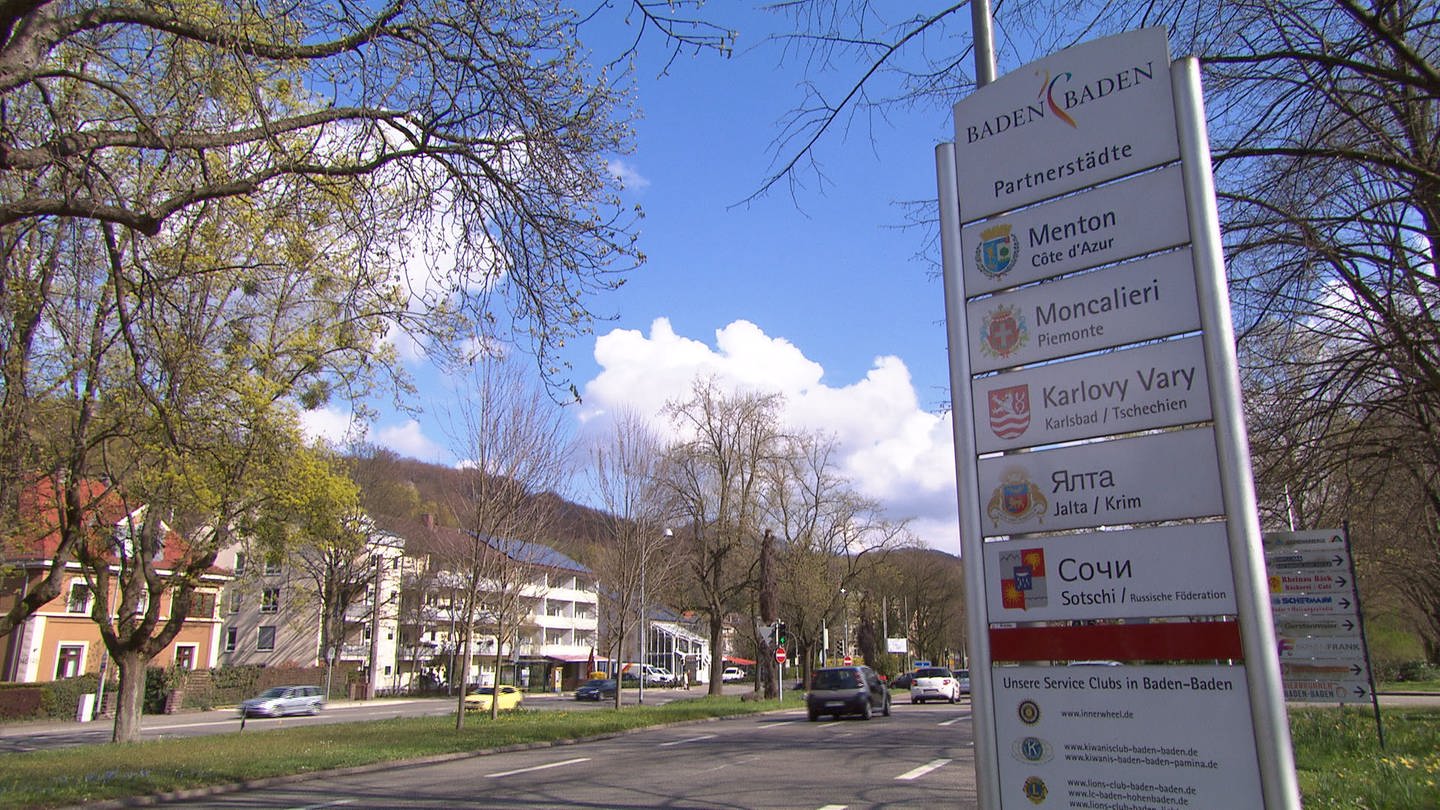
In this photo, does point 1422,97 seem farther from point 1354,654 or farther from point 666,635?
point 666,635

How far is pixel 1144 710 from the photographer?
3693mm

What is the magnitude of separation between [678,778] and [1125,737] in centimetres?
1018

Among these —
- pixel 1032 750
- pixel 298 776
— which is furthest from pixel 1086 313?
pixel 298 776

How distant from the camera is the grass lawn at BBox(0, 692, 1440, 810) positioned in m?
8.89

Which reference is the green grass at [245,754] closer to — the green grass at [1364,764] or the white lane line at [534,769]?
the white lane line at [534,769]

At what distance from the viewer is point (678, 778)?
42.1ft

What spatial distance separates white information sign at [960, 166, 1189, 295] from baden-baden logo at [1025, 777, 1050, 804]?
2342 mm

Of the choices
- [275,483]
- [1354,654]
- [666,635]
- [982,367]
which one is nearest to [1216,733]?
[982,367]

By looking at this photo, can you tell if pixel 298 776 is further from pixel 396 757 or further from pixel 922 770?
pixel 922 770

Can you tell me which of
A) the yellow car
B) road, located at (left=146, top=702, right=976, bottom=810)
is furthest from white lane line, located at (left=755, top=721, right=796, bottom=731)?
the yellow car

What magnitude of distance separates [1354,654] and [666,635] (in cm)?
8808

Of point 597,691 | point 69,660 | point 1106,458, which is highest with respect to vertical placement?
point 1106,458

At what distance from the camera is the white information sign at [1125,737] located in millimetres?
3502

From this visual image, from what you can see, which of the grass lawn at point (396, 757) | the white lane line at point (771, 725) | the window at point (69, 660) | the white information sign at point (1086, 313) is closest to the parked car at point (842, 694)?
the white lane line at point (771, 725)
